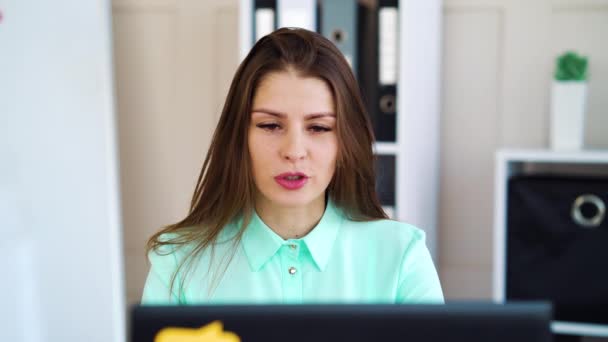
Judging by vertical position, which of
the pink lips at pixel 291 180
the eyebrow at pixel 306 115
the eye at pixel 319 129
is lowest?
the pink lips at pixel 291 180

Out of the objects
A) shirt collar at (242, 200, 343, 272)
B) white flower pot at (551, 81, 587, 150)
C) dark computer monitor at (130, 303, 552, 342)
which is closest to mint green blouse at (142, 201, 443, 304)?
shirt collar at (242, 200, 343, 272)

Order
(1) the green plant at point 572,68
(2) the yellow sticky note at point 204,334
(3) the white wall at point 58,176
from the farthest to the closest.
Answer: (3) the white wall at point 58,176, (1) the green plant at point 572,68, (2) the yellow sticky note at point 204,334

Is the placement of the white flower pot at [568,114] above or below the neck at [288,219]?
above

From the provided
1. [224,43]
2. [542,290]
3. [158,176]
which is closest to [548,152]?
[542,290]

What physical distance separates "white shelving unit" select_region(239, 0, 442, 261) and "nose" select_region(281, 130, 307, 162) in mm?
1211

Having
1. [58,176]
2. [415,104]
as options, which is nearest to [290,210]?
[415,104]

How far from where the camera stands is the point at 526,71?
2.37 meters

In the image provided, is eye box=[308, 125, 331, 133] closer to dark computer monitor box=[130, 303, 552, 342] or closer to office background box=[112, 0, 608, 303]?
dark computer monitor box=[130, 303, 552, 342]

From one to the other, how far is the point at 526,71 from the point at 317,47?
1.64 meters

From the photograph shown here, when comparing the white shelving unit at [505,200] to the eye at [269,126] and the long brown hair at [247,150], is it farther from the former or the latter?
the eye at [269,126]

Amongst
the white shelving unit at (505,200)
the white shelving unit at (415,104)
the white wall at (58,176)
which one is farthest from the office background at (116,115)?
the white shelving unit at (505,200)

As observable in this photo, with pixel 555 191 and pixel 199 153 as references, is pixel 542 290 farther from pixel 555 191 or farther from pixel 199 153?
pixel 199 153

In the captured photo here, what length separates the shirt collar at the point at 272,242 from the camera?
966 mm

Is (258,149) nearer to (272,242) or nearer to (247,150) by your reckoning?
(247,150)
